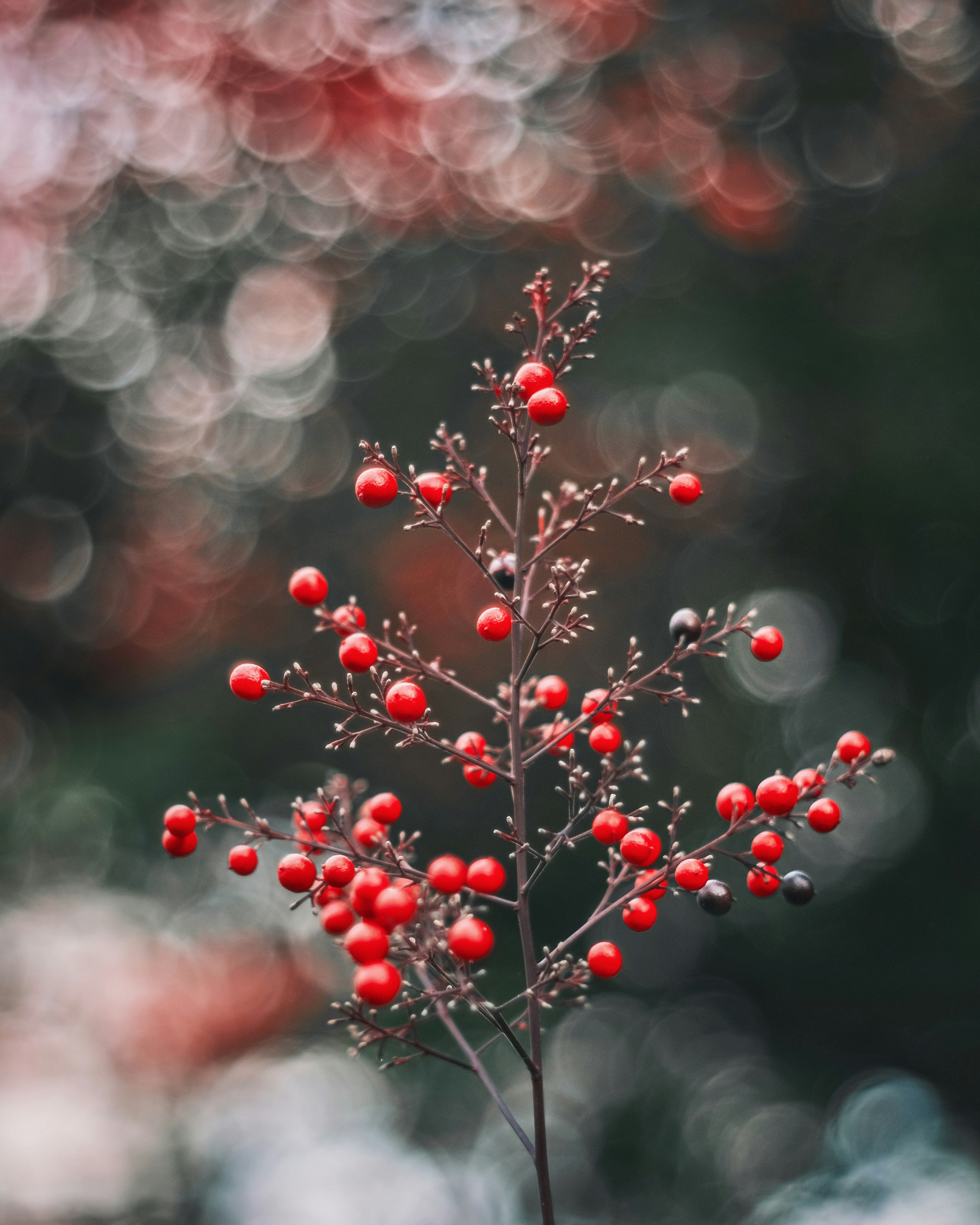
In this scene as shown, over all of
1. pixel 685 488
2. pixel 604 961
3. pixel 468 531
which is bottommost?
pixel 604 961

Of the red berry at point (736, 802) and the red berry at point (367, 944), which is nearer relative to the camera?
the red berry at point (367, 944)

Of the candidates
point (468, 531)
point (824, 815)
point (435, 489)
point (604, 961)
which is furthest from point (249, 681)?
point (468, 531)

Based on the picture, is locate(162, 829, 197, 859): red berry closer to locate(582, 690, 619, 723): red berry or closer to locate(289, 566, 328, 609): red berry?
locate(289, 566, 328, 609): red berry

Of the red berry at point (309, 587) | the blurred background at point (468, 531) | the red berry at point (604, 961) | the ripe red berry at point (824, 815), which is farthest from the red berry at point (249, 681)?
the blurred background at point (468, 531)

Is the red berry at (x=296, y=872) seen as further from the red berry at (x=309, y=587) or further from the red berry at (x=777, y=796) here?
the red berry at (x=777, y=796)

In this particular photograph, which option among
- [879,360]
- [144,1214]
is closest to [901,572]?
[879,360]

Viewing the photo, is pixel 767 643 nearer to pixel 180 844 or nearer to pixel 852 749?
pixel 852 749
